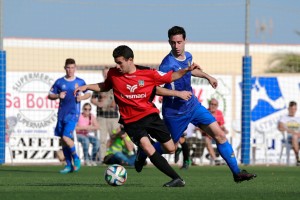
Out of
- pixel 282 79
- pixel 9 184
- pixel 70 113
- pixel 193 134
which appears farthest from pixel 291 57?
pixel 9 184

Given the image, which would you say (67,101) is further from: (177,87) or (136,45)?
(136,45)

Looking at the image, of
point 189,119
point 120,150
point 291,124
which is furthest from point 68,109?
point 291,124

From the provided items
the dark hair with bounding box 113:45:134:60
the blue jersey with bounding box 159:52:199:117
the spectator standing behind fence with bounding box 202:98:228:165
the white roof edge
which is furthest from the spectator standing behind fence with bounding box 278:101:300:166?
the dark hair with bounding box 113:45:134:60

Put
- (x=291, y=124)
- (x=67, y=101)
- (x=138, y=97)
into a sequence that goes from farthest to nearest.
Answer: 1. (x=291, y=124)
2. (x=67, y=101)
3. (x=138, y=97)

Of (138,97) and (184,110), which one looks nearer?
(138,97)

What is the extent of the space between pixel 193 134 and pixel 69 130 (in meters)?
7.12

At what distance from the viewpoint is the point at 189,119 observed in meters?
12.9

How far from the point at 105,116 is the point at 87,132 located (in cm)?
71

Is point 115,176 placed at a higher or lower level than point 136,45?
lower

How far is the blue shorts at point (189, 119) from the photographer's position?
12.7 m

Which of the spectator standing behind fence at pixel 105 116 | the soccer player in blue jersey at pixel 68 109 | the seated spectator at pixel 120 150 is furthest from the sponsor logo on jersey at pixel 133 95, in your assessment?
the spectator standing behind fence at pixel 105 116

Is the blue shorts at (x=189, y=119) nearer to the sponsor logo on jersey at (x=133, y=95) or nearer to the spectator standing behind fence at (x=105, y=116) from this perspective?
the sponsor logo on jersey at (x=133, y=95)

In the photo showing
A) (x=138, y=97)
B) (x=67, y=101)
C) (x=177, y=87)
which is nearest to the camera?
(x=138, y=97)

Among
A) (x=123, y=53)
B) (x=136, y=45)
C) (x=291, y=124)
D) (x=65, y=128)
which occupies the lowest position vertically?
(x=291, y=124)
